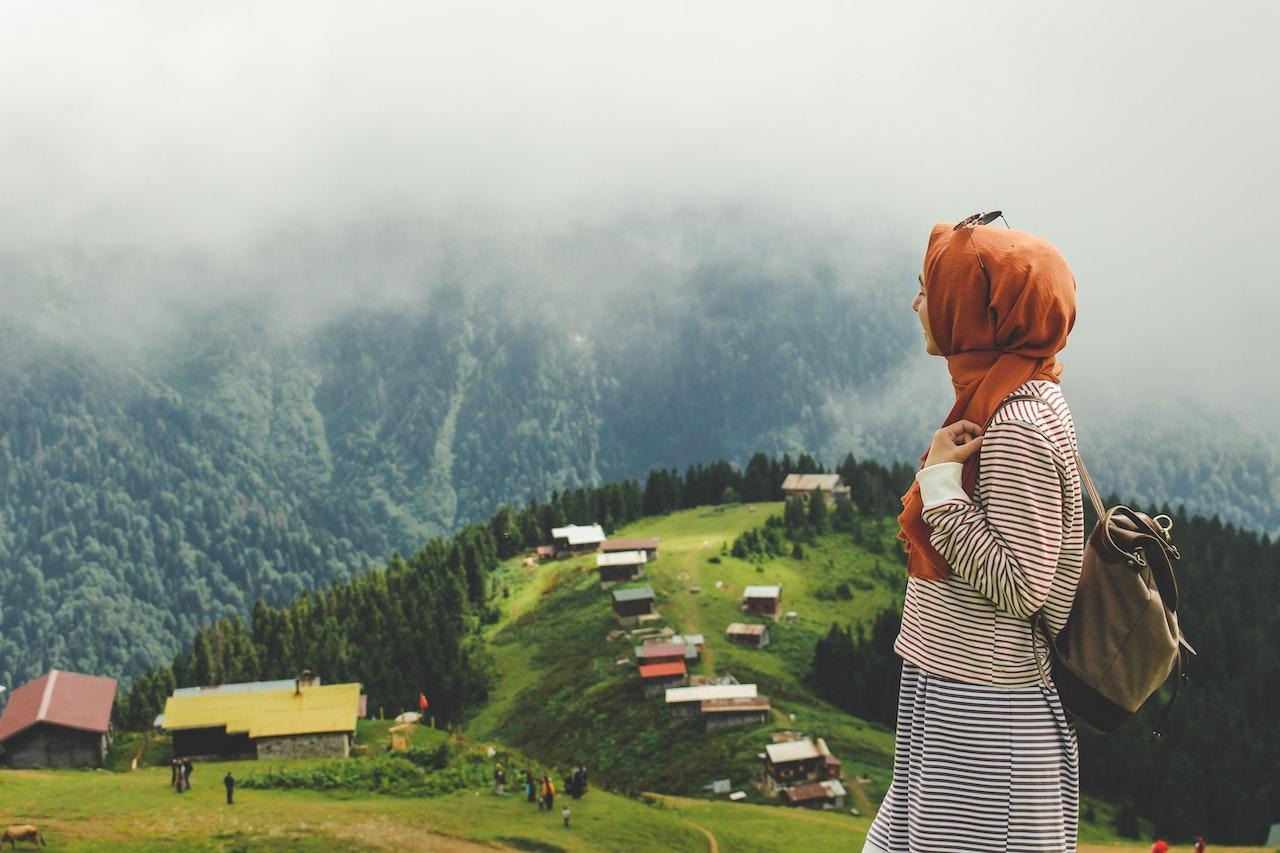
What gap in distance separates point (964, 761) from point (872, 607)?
113 meters

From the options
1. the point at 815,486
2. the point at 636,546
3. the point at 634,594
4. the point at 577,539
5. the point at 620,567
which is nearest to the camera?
the point at 634,594

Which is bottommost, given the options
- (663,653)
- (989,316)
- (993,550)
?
(663,653)

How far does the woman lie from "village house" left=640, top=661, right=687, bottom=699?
84.3 meters

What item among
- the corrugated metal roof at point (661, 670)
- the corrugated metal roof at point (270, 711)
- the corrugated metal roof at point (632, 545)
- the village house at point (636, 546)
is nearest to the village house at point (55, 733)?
the corrugated metal roof at point (270, 711)

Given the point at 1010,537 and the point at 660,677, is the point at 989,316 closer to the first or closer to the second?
the point at 1010,537

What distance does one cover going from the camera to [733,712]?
84750mm

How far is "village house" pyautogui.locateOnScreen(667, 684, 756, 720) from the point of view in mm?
85688

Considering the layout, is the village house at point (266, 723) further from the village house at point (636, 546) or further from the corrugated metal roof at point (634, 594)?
the village house at point (636, 546)

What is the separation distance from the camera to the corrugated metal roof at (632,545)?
121m

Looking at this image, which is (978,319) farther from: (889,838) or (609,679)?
(609,679)

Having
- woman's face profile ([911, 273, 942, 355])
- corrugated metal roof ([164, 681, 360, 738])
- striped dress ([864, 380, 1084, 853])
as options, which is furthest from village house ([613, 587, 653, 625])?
woman's face profile ([911, 273, 942, 355])

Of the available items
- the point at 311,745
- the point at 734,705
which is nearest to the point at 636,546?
the point at 734,705

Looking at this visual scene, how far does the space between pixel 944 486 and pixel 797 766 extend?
69.9 m

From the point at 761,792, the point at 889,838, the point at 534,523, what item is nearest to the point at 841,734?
the point at 761,792
